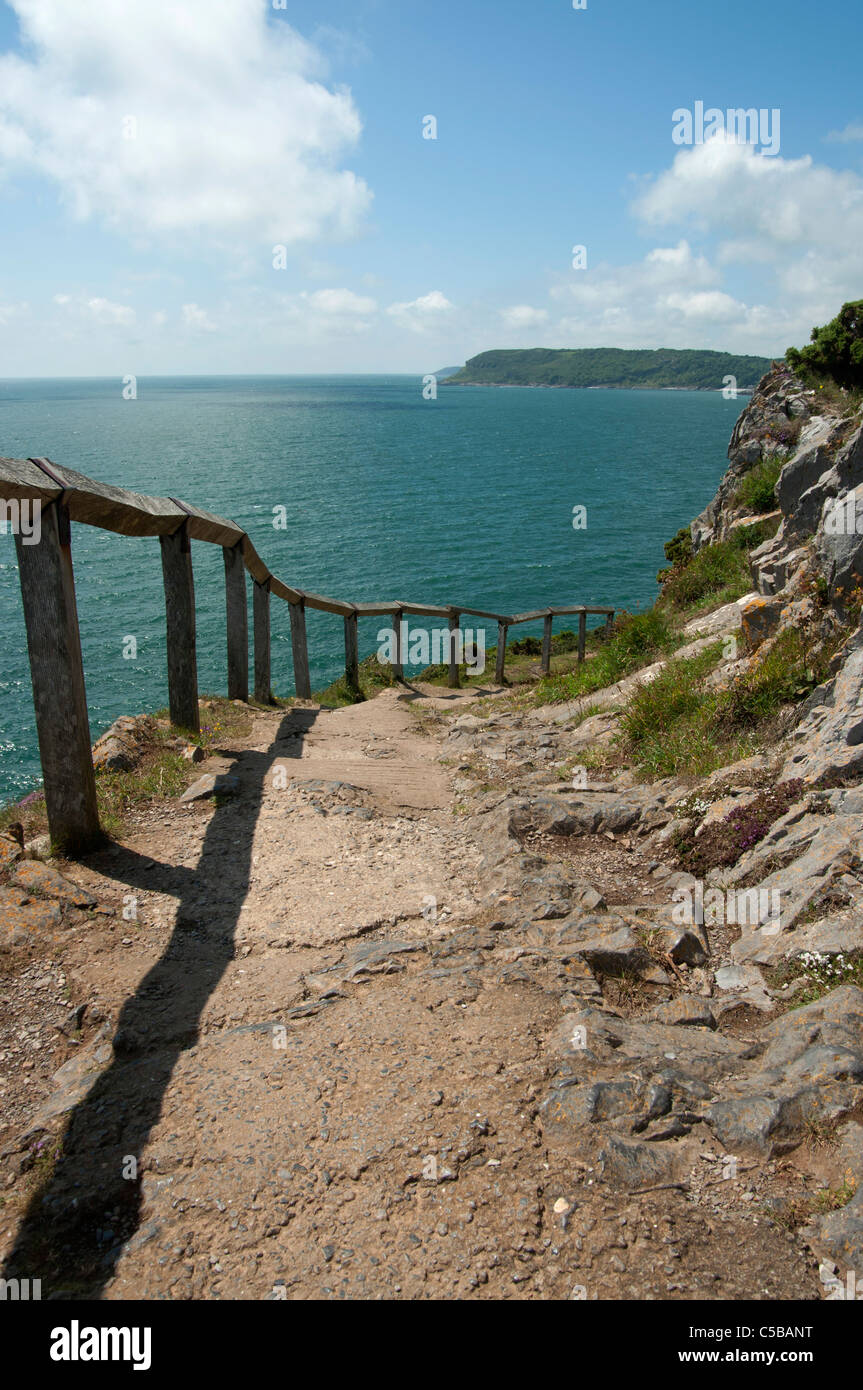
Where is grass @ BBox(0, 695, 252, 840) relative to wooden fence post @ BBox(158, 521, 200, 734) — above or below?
below

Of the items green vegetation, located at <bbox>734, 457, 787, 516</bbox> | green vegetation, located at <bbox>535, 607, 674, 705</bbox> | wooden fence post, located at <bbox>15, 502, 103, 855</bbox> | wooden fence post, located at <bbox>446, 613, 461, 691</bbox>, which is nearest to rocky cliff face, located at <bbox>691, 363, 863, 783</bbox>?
green vegetation, located at <bbox>734, 457, 787, 516</bbox>

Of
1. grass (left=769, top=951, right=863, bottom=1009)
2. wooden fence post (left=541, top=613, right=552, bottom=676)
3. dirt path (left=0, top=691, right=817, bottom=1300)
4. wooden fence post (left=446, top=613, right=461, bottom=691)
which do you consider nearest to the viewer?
dirt path (left=0, top=691, right=817, bottom=1300)

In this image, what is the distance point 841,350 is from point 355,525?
3586 centimetres

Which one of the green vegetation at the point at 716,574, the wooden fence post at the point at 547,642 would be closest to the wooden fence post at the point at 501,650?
the wooden fence post at the point at 547,642

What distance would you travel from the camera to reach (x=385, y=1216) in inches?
112

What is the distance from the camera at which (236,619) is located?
10.3 m

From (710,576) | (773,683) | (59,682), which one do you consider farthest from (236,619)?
(710,576)

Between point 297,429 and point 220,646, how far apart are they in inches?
3832

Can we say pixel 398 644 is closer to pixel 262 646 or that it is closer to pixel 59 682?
pixel 262 646

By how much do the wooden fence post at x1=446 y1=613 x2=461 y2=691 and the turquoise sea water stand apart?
981 centimetres

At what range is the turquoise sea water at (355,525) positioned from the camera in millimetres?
26703

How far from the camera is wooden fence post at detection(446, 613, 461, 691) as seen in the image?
15.0 metres

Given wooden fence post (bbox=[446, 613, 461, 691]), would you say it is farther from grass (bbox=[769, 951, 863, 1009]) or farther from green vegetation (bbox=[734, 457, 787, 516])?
grass (bbox=[769, 951, 863, 1009])
